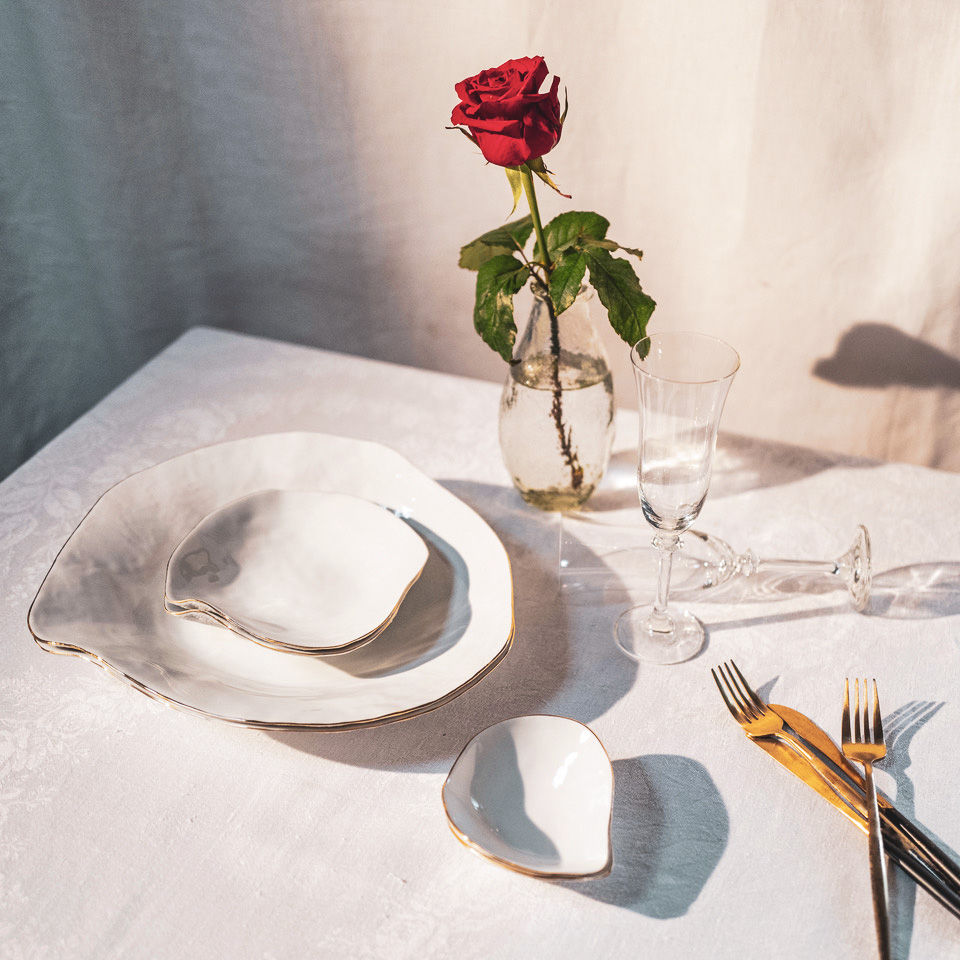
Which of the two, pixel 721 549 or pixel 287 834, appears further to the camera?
pixel 721 549

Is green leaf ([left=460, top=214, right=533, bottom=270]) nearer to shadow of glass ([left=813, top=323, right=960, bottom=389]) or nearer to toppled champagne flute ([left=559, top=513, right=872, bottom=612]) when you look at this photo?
toppled champagne flute ([left=559, top=513, right=872, bottom=612])

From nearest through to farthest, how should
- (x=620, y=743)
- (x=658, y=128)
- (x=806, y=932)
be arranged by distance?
(x=806, y=932) → (x=620, y=743) → (x=658, y=128)

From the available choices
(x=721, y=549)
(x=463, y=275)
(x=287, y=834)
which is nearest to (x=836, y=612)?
(x=721, y=549)

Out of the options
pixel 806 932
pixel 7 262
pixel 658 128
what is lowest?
pixel 806 932

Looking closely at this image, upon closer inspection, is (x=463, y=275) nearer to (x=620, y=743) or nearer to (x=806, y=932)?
(x=620, y=743)

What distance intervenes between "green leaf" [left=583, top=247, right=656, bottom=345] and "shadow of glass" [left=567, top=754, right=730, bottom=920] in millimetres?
320

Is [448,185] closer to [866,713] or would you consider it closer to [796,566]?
[796,566]

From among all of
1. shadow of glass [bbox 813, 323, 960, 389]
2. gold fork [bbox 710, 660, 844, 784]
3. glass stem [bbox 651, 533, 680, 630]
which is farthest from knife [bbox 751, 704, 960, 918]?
shadow of glass [bbox 813, 323, 960, 389]

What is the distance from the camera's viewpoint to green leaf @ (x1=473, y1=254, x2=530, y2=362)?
2.39 feet

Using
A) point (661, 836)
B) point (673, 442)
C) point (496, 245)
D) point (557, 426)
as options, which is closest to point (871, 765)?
point (661, 836)

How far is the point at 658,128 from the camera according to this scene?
1.00 metres

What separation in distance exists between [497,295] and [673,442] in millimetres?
191

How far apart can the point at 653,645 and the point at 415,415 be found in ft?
1.35

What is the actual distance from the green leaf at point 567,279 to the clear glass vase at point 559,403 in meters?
0.05
